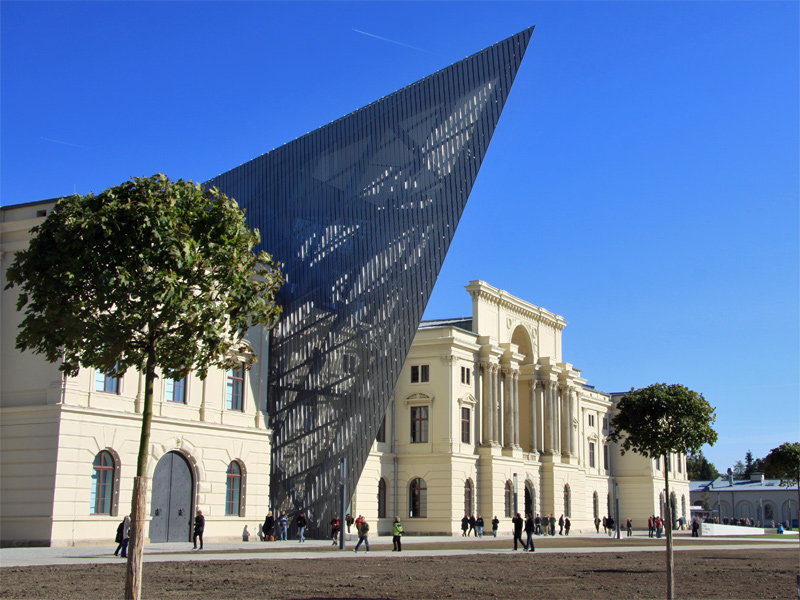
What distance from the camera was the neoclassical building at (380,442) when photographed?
30969 millimetres

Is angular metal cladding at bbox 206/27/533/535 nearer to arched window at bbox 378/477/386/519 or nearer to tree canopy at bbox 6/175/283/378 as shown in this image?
arched window at bbox 378/477/386/519

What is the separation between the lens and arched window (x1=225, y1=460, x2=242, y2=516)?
38562mm

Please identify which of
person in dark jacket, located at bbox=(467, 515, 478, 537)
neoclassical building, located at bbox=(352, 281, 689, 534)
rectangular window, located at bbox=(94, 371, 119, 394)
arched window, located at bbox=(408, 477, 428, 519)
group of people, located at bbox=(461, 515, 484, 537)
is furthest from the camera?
arched window, located at bbox=(408, 477, 428, 519)

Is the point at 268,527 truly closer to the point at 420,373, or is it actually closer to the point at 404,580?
the point at 404,580

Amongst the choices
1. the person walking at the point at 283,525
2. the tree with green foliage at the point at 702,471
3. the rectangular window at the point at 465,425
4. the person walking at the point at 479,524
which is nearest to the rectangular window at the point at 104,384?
the person walking at the point at 283,525

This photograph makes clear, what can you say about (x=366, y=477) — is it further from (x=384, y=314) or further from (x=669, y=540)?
(x=669, y=540)

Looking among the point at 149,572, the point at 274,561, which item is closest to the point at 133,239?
the point at 149,572

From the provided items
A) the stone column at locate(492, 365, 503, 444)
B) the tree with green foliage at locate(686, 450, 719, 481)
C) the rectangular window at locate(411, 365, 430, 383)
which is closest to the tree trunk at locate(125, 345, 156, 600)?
the rectangular window at locate(411, 365, 430, 383)

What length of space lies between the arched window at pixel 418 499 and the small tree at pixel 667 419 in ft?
120

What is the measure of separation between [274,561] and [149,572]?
523 centimetres

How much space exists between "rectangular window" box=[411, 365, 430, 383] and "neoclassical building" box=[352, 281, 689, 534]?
0.24ft

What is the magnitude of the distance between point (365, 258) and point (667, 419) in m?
20.0

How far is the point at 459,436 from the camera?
2403 inches

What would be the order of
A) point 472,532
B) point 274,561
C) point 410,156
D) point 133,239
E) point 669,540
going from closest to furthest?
point 133,239, point 669,540, point 274,561, point 410,156, point 472,532
